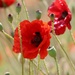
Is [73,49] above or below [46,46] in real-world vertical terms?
below

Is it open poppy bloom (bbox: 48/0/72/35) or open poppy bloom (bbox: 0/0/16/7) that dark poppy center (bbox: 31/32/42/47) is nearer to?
open poppy bloom (bbox: 48/0/72/35)

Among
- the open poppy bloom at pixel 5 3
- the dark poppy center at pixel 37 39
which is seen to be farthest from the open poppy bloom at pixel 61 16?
the open poppy bloom at pixel 5 3

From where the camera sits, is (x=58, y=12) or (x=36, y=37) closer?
(x=36, y=37)

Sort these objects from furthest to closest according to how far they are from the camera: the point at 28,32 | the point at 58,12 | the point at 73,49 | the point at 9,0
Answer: the point at 73,49, the point at 9,0, the point at 58,12, the point at 28,32

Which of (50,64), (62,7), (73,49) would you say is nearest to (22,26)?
(62,7)

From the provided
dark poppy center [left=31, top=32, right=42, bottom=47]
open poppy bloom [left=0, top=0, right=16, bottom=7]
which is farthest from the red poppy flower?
open poppy bloom [left=0, top=0, right=16, bottom=7]

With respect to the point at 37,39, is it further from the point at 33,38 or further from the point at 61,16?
the point at 61,16

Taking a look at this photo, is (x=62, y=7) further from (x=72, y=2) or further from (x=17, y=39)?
(x=72, y=2)
